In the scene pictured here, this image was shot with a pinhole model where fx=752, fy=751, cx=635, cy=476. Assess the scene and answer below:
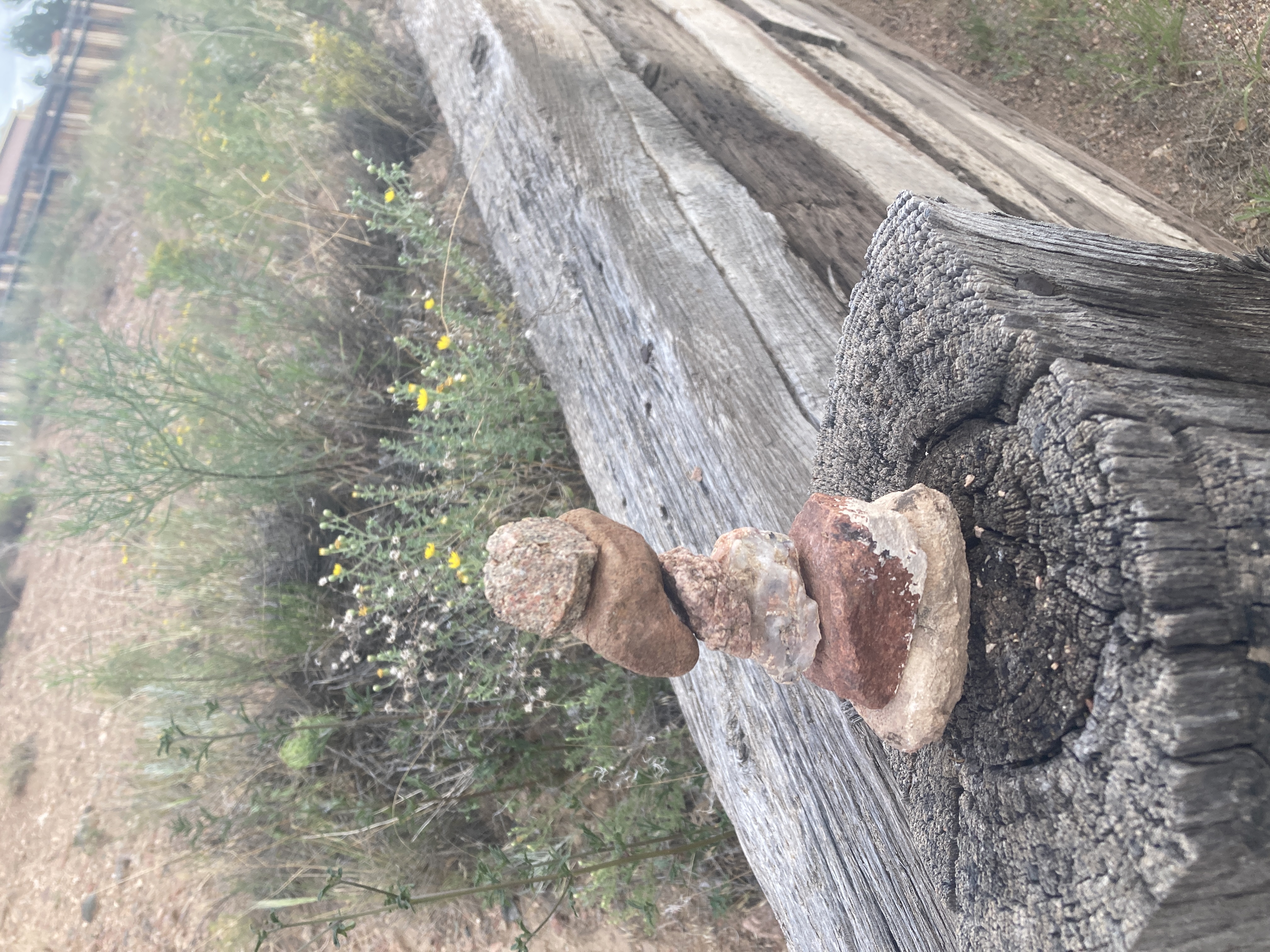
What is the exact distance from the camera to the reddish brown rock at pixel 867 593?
39.7 inches

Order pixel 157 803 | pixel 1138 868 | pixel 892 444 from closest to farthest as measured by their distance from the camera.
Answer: pixel 1138 868 → pixel 892 444 → pixel 157 803

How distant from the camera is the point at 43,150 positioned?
30.1 feet

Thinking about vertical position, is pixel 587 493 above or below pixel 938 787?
below

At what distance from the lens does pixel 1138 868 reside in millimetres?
755

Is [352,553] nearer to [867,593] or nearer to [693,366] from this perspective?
[693,366]

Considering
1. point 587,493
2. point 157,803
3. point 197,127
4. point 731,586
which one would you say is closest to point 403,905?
point 587,493

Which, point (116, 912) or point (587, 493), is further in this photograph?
point (116, 912)

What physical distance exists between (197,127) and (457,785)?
5.18 m

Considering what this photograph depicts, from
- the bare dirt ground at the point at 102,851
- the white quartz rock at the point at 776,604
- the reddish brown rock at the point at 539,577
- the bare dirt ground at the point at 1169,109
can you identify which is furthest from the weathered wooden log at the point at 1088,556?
the bare dirt ground at the point at 1169,109

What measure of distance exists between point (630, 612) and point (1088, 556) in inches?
22.3

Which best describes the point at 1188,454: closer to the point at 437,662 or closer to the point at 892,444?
the point at 892,444

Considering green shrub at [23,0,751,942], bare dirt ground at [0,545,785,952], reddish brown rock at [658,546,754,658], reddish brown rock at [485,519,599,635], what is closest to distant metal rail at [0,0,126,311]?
bare dirt ground at [0,545,785,952]

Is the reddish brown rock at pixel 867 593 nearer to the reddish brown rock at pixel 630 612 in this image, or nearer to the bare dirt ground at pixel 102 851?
the reddish brown rock at pixel 630 612

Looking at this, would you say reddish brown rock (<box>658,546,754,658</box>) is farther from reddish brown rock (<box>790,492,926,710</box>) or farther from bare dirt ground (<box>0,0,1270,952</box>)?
bare dirt ground (<box>0,0,1270,952</box>)
